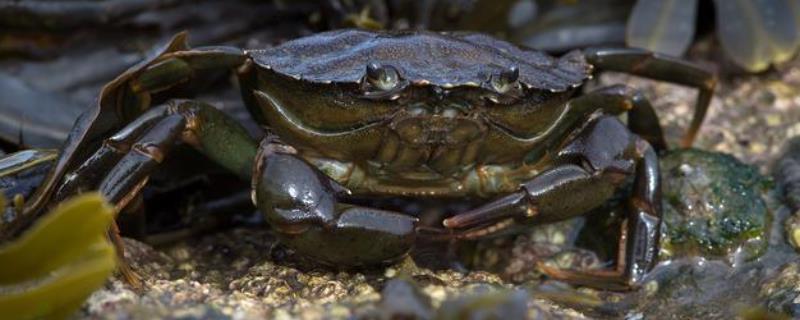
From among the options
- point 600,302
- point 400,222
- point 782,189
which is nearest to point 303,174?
point 400,222

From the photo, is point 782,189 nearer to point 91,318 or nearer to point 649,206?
point 649,206

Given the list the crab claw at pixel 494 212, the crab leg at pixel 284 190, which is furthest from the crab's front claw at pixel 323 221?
the crab claw at pixel 494 212

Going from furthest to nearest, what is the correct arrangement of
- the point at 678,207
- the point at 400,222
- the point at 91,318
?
1. the point at 678,207
2. the point at 400,222
3. the point at 91,318

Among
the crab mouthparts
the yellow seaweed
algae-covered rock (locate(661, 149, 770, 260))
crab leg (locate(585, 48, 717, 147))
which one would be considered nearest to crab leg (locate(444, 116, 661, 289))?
algae-covered rock (locate(661, 149, 770, 260))

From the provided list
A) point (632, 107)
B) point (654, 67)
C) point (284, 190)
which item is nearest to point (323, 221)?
point (284, 190)

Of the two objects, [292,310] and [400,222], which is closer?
[292,310]

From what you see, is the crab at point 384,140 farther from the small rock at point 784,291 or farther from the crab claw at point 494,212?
the small rock at point 784,291

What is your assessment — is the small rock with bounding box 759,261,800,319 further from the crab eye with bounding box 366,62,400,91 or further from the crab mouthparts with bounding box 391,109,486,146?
the crab eye with bounding box 366,62,400,91
